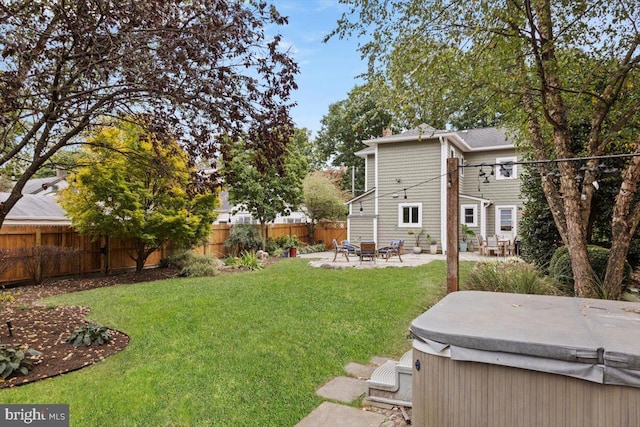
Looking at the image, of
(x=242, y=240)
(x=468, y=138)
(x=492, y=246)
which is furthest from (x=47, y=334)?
(x=468, y=138)

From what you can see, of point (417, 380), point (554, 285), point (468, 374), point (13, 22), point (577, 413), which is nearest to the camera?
point (577, 413)

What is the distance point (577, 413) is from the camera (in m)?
2.28

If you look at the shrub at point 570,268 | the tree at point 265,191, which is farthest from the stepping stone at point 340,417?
the tree at point 265,191

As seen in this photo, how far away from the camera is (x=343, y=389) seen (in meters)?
3.72

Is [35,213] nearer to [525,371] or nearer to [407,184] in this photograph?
[407,184]

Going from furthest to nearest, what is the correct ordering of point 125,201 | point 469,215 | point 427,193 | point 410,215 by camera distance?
point 469,215 → point 410,215 → point 427,193 → point 125,201

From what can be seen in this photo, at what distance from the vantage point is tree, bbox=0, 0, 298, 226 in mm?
3205

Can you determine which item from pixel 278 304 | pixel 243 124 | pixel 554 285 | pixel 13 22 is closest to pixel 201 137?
pixel 243 124

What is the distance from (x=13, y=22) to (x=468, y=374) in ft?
15.4

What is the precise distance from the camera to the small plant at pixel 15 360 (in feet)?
12.7

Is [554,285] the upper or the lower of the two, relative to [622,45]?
lower

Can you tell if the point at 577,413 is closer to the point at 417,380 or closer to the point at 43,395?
the point at 417,380

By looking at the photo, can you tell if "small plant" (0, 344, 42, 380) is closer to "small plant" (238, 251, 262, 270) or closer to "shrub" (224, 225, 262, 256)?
"small plant" (238, 251, 262, 270)

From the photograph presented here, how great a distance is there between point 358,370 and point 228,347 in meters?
1.66
